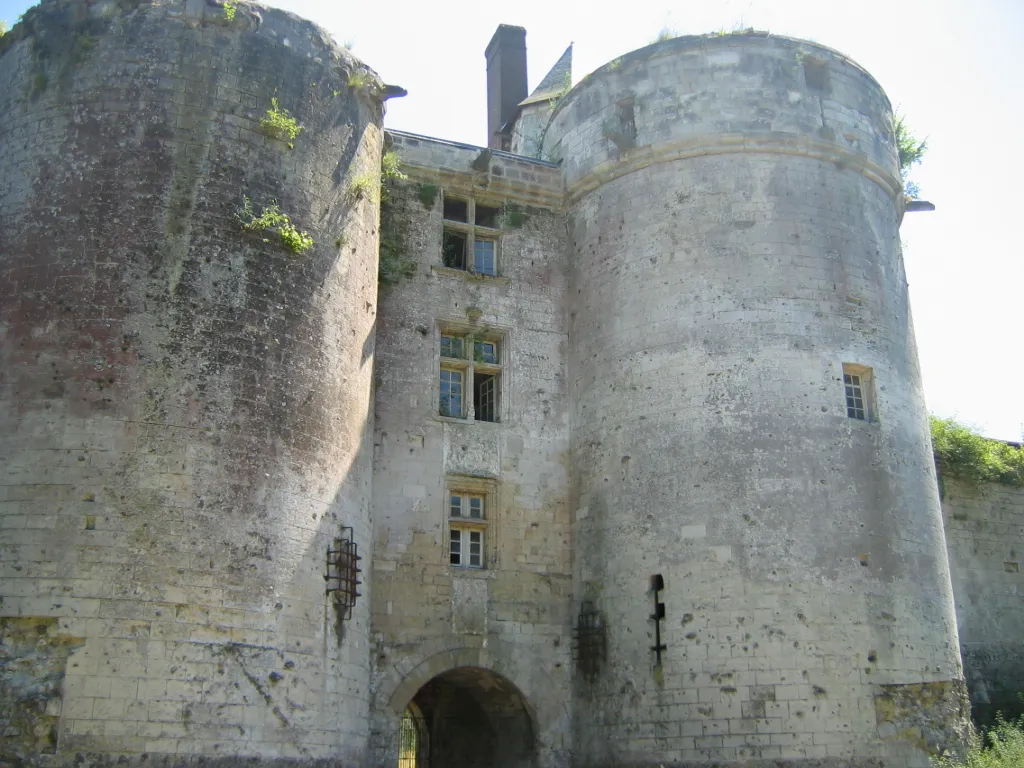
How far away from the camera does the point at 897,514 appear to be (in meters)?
16.3

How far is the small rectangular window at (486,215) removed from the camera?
19.7 metres

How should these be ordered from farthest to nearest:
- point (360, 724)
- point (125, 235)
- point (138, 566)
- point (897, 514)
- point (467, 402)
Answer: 1. point (467, 402)
2. point (897, 514)
3. point (360, 724)
4. point (125, 235)
5. point (138, 566)

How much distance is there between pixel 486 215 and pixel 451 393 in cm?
349

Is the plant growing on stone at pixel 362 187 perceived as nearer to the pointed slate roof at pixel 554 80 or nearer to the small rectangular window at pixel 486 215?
the small rectangular window at pixel 486 215

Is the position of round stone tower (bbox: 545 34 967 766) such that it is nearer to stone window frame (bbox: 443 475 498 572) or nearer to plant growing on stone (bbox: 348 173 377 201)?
stone window frame (bbox: 443 475 498 572)

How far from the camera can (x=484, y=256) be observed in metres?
19.4

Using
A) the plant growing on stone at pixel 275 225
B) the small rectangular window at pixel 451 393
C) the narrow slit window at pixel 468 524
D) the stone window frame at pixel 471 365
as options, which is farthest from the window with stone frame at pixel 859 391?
the plant growing on stone at pixel 275 225

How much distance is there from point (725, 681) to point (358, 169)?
29.0 ft

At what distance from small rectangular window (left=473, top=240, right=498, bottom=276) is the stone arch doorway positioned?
6.59 meters

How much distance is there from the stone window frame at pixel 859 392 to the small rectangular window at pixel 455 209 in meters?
6.84

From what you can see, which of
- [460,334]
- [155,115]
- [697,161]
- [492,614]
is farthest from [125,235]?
[697,161]

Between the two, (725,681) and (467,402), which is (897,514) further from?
(467,402)

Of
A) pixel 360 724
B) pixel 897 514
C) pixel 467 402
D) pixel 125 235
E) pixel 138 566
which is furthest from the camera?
pixel 467 402

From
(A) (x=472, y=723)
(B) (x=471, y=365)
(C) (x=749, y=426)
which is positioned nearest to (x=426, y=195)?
(B) (x=471, y=365)
